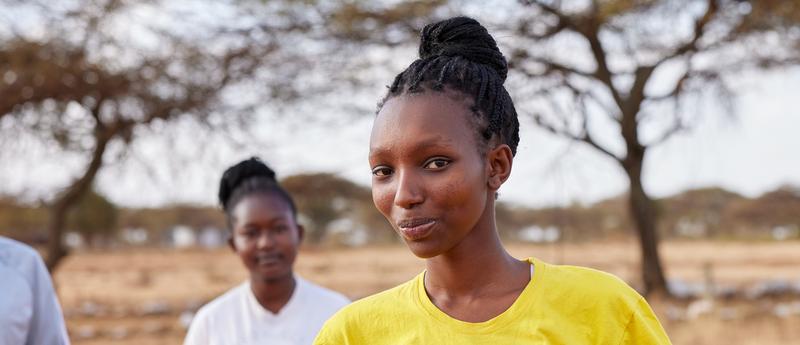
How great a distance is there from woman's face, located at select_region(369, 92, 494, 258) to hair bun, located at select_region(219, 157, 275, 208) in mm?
2420

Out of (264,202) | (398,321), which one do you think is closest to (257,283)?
(264,202)

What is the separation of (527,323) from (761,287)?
1776 centimetres

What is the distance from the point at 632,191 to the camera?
11.5 metres

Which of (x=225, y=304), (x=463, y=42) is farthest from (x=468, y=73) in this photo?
(x=225, y=304)

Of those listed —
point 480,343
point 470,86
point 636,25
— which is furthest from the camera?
point 636,25

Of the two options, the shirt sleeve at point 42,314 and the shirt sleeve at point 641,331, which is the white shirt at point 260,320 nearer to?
the shirt sleeve at point 42,314

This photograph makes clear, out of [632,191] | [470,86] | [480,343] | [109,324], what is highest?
[470,86]

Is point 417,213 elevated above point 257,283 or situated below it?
above

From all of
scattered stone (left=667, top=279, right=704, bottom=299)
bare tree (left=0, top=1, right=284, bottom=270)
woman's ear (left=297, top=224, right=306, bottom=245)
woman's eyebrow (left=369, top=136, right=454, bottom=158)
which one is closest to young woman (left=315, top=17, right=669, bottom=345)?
woman's eyebrow (left=369, top=136, right=454, bottom=158)

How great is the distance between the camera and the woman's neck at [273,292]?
12.3 ft

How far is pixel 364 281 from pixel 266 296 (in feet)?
80.6

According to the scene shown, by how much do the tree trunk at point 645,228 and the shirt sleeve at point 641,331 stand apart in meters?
9.63

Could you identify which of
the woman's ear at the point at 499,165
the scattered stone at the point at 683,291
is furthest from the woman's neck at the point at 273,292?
the scattered stone at the point at 683,291

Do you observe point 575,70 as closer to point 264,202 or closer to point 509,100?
point 264,202
